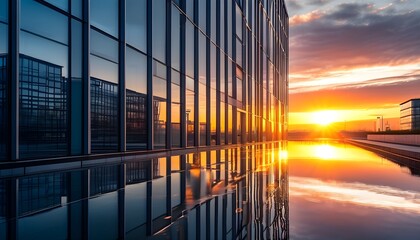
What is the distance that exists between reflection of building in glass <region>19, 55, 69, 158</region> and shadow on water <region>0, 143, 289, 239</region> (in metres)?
2.17

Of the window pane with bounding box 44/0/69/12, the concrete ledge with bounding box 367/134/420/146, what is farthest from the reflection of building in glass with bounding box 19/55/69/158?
the concrete ledge with bounding box 367/134/420/146

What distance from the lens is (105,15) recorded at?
17141 mm

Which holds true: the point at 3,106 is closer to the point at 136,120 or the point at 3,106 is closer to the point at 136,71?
the point at 136,120

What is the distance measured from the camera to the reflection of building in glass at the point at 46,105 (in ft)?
44.6

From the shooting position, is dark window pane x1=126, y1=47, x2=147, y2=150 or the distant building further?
the distant building

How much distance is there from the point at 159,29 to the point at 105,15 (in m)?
5.50

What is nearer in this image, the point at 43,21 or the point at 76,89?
the point at 43,21

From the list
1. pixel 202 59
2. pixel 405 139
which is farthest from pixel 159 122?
pixel 405 139

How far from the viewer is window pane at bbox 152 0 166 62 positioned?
71.2ft

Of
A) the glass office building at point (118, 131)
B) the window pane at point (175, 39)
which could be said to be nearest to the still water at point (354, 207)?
the glass office building at point (118, 131)

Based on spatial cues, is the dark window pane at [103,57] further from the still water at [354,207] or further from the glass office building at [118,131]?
the still water at [354,207]

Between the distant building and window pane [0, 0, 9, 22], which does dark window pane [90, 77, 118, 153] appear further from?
the distant building

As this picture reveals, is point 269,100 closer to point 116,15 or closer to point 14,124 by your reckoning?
point 116,15

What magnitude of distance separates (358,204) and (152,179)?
644 centimetres
